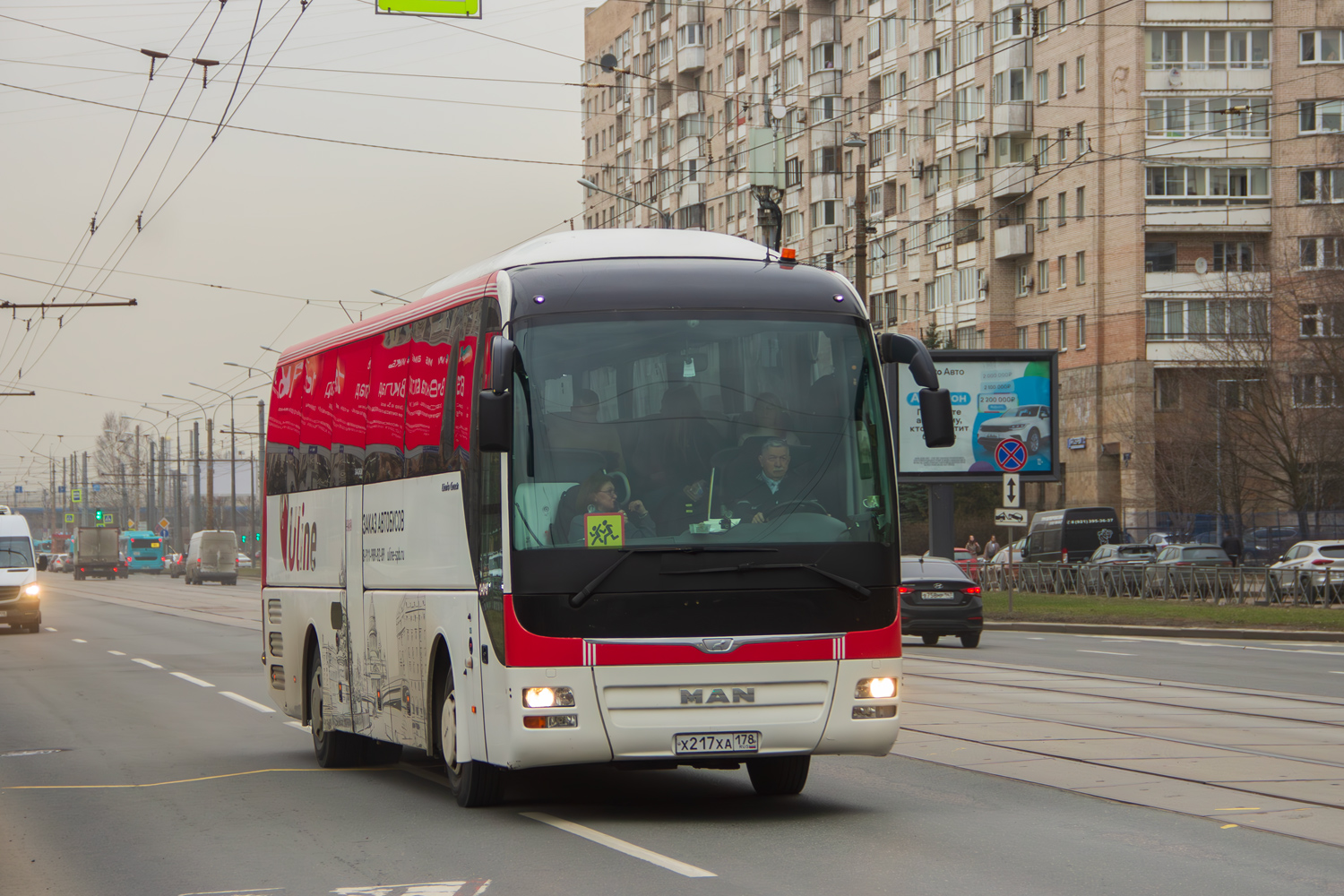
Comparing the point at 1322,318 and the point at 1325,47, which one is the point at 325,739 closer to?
the point at 1322,318

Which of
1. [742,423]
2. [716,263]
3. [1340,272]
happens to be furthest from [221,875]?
[1340,272]

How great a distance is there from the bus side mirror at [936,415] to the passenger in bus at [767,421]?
0.70 metres

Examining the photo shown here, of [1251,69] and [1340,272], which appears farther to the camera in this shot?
[1251,69]

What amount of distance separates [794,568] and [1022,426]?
31769mm

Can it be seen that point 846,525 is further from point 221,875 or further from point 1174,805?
point 221,875

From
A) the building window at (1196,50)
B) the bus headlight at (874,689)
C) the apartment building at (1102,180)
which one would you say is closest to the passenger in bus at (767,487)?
the bus headlight at (874,689)

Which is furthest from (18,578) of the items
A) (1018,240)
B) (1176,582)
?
(1018,240)

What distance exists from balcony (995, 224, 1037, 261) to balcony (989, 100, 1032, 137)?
3.64m

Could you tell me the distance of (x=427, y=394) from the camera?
1090 cm

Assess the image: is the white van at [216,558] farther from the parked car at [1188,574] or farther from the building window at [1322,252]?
the parked car at [1188,574]

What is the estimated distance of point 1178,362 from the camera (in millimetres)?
64375

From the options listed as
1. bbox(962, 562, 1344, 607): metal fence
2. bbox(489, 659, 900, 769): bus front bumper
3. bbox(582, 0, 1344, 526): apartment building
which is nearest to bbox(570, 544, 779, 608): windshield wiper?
bbox(489, 659, 900, 769): bus front bumper

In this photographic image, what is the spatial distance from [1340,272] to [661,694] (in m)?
45.6

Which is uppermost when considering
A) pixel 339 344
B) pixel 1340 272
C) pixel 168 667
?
pixel 1340 272
